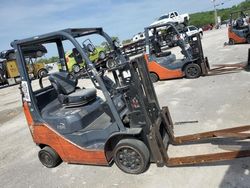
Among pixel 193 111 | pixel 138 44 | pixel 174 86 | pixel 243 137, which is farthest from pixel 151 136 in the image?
pixel 138 44

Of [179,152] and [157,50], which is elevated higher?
[157,50]

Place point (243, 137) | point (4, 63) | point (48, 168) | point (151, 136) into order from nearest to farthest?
point (151, 136), point (243, 137), point (48, 168), point (4, 63)

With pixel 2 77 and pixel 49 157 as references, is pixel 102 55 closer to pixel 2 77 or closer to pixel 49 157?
pixel 49 157

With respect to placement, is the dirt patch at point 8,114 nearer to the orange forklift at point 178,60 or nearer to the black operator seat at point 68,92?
the orange forklift at point 178,60

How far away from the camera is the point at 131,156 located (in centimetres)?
436

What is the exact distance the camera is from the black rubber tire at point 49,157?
5172 millimetres

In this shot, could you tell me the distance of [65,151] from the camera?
496cm

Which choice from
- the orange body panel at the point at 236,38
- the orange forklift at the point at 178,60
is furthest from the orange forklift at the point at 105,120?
the orange body panel at the point at 236,38

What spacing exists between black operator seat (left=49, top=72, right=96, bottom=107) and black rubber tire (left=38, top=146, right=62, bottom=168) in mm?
905

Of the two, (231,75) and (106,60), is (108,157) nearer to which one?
(106,60)

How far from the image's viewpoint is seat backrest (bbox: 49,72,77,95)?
5.18 meters

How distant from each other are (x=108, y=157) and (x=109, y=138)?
42 cm

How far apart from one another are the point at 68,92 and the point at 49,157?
1.26 metres

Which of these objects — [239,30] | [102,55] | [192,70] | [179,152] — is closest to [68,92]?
[102,55]
